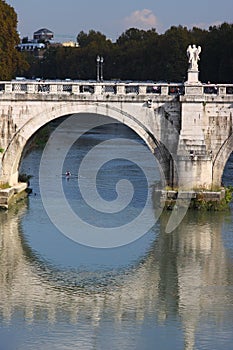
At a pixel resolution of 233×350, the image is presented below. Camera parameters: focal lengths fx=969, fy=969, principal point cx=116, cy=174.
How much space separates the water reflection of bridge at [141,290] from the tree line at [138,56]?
98.2ft

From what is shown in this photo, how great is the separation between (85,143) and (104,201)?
2021 centimetres

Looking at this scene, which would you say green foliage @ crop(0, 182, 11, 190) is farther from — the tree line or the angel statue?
the tree line

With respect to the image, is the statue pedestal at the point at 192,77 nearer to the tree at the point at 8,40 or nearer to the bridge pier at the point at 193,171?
the bridge pier at the point at 193,171

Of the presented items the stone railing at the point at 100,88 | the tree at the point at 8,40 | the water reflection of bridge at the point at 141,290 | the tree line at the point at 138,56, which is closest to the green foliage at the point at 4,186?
the stone railing at the point at 100,88

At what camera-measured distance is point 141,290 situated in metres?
22.9

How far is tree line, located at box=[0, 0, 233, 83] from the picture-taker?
194 ft

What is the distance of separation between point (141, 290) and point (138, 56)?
61.9m

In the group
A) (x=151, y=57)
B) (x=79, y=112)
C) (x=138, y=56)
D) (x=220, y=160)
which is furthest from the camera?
(x=138, y=56)

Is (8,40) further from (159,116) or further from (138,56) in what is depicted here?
(159,116)

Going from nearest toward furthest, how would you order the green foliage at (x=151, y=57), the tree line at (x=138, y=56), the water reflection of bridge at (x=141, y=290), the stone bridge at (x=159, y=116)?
the water reflection of bridge at (x=141, y=290)
the stone bridge at (x=159, y=116)
the tree line at (x=138, y=56)
the green foliage at (x=151, y=57)

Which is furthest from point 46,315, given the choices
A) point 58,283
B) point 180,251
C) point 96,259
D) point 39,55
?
point 39,55

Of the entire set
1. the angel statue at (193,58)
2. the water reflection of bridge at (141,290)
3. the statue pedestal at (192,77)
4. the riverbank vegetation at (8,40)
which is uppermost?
the riverbank vegetation at (8,40)

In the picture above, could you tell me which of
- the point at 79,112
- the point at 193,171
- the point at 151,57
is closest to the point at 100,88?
the point at 79,112

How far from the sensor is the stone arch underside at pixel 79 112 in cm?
3138
